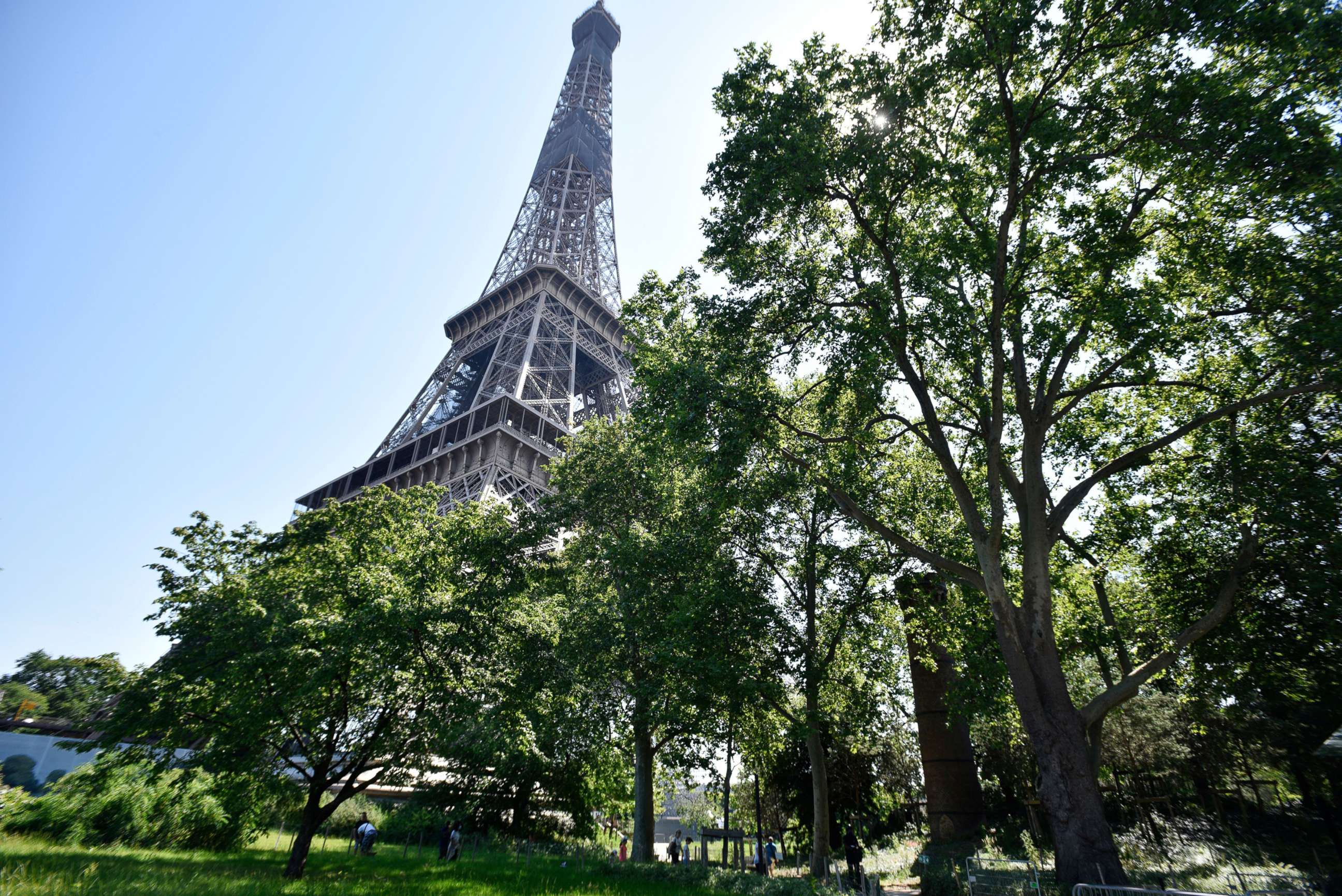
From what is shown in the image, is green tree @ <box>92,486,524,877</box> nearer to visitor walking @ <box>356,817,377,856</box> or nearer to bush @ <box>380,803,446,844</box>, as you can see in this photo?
visitor walking @ <box>356,817,377,856</box>

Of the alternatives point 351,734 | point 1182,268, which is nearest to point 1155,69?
point 1182,268

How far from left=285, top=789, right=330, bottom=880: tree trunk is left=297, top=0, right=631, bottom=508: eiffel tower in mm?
14361

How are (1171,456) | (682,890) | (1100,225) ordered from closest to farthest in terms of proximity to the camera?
(1100,225)
(682,890)
(1171,456)

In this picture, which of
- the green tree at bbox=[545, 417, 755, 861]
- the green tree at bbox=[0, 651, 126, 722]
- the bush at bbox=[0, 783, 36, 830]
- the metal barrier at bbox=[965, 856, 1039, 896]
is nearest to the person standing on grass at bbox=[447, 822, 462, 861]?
the green tree at bbox=[545, 417, 755, 861]

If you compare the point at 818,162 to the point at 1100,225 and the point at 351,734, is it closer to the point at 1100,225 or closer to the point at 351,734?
the point at 1100,225

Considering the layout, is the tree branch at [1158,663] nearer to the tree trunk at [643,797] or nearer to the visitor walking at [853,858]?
the visitor walking at [853,858]

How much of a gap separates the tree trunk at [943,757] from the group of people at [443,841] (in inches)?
535

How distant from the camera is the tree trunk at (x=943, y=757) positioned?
17984 millimetres

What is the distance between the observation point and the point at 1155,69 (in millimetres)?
10477

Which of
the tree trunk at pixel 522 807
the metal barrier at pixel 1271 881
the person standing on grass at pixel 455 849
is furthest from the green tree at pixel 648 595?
the metal barrier at pixel 1271 881

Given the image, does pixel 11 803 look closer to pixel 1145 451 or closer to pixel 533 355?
pixel 1145 451

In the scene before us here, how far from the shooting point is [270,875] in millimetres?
11383

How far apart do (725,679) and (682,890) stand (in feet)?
14.1

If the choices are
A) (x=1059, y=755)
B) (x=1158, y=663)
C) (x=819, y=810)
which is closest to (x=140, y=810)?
(x=819, y=810)
